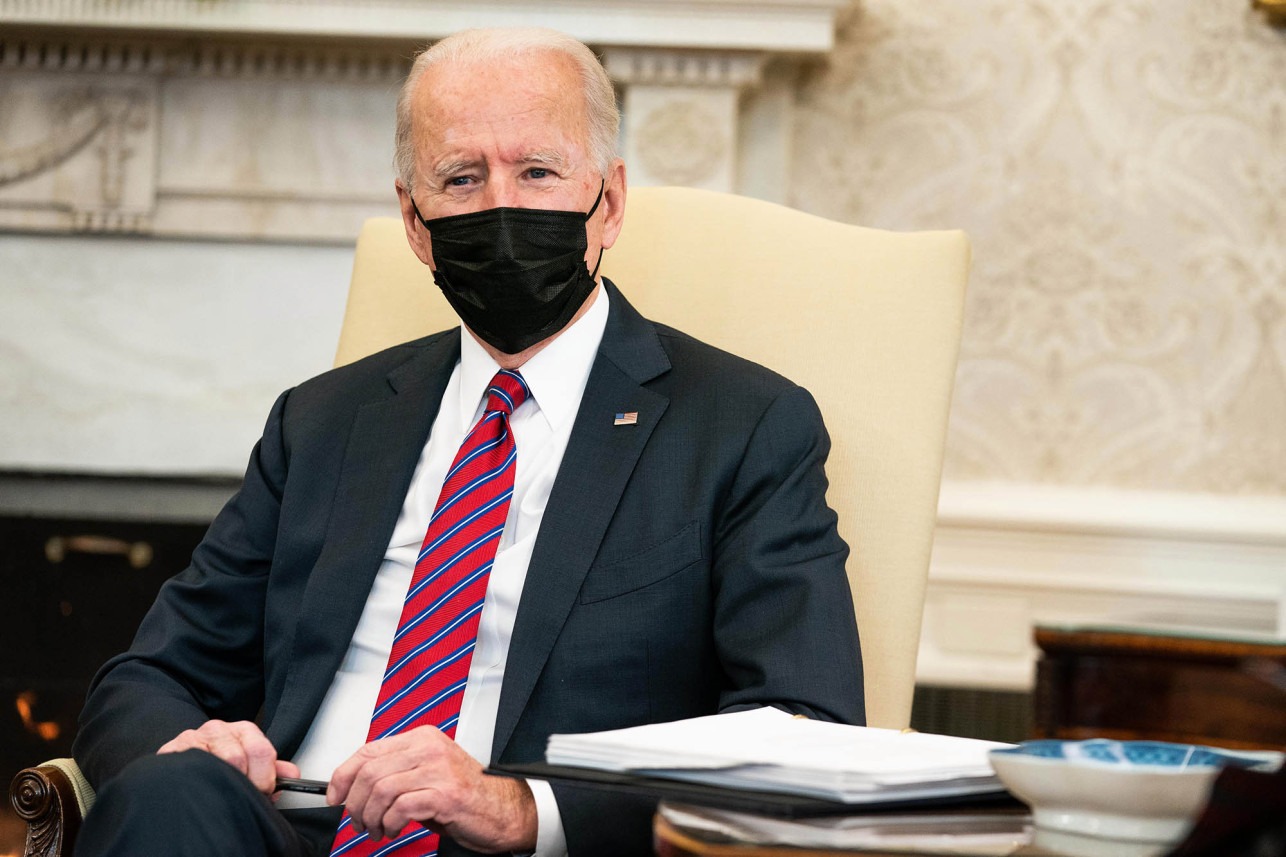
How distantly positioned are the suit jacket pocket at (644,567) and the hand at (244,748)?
12.6 inches

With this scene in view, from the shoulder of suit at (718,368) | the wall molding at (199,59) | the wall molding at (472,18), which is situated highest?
the wall molding at (472,18)

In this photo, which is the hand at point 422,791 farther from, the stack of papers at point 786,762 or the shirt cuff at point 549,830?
the stack of papers at point 786,762

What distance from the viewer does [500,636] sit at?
1.25 metres

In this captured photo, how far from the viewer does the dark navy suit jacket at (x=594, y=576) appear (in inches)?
46.5

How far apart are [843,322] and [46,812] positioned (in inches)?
39.0

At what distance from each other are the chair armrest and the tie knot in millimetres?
560

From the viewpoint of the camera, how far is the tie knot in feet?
4.47

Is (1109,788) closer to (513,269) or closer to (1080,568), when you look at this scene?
(513,269)

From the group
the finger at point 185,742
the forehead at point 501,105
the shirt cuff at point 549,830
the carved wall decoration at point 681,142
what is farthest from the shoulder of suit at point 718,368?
the carved wall decoration at point 681,142

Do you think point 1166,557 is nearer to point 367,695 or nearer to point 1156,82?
point 1156,82

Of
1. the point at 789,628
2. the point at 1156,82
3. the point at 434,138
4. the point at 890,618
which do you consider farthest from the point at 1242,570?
the point at 434,138

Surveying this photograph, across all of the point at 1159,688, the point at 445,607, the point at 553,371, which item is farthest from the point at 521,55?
the point at 1159,688

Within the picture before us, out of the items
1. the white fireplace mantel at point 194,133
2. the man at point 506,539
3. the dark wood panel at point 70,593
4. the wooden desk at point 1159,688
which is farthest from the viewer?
the white fireplace mantel at point 194,133

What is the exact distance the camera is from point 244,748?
1084 millimetres
